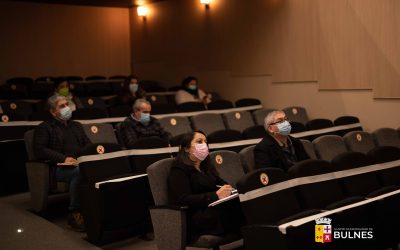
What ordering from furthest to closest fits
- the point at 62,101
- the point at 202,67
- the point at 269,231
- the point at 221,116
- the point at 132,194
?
the point at 202,67 < the point at 221,116 < the point at 62,101 < the point at 132,194 < the point at 269,231

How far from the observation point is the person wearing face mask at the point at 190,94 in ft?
26.1

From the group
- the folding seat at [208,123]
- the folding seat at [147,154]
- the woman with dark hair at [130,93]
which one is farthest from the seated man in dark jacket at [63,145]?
the woman with dark hair at [130,93]

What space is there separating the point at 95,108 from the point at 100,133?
0.98m

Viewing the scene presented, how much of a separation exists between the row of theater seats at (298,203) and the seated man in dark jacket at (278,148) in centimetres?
21

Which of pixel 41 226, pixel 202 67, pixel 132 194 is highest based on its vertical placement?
pixel 202 67

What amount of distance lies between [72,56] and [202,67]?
3.19 meters

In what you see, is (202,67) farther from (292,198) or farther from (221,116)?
(292,198)

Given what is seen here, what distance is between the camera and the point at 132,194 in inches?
164

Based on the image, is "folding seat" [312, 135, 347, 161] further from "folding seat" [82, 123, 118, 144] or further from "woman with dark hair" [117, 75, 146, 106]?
"woman with dark hair" [117, 75, 146, 106]

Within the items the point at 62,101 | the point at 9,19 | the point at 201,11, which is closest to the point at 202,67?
the point at 201,11

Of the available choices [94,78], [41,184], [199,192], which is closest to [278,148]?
[199,192]

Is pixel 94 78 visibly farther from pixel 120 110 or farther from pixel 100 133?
pixel 100 133

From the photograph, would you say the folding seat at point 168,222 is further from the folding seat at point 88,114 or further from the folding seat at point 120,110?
the folding seat at point 120,110

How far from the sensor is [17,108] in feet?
23.8
